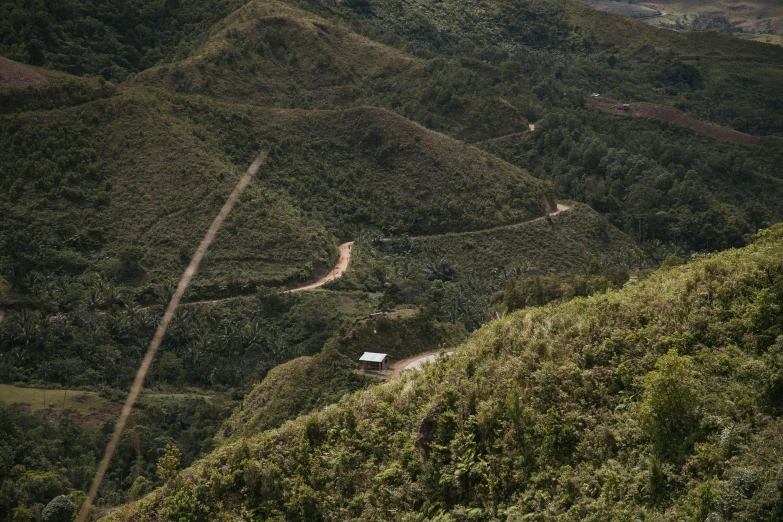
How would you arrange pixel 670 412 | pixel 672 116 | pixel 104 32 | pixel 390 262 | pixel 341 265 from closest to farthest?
pixel 670 412 → pixel 341 265 → pixel 390 262 → pixel 104 32 → pixel 672 116

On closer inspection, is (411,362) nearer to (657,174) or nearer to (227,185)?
(227,185)

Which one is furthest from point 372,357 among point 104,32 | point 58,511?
point 104,32

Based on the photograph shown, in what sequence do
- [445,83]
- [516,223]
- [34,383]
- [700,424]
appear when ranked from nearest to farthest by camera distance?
[700,424] < [34,383] < [516,223] < [445,83]

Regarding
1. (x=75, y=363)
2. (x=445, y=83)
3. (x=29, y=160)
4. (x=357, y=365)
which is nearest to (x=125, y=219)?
(x=29, y=160)

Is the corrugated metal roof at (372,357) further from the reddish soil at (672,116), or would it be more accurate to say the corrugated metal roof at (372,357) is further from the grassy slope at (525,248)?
the reddish soil at (672,116)

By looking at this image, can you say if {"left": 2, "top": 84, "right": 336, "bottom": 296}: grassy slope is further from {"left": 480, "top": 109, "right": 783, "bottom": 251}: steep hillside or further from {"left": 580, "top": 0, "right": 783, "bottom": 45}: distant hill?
{"left": 580, "top": 0, "right": 783, "bottom": 45}: distant hill

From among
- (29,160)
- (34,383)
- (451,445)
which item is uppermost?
(451,445)

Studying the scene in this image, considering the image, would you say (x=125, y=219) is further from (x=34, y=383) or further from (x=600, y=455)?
(x=600, y=455)
